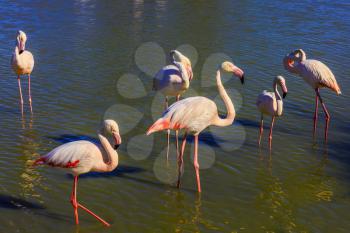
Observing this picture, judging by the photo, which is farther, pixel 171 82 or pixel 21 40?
pixel 21 40

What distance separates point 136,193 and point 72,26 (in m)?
9.21

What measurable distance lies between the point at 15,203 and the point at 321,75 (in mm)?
5189

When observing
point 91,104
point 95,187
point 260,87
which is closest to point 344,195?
point 95,187

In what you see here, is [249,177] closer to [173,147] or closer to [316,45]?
[173,147]

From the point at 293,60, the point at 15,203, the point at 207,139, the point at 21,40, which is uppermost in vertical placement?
the point at 21,40

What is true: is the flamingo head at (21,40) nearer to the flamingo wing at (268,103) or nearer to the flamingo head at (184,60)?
the flamingo head at (184,60)

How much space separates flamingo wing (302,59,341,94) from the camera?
907 cm

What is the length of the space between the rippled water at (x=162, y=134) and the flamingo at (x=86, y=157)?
605mm

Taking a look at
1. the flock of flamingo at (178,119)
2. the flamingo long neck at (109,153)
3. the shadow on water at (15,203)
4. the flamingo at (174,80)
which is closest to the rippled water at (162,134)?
the shadow on water at (15,203)

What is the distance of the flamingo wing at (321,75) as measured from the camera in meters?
9.07

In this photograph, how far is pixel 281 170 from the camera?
7859 mm

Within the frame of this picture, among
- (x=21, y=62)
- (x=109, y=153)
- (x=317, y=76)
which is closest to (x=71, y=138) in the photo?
(x=21, y=62)

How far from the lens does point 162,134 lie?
8.96 m

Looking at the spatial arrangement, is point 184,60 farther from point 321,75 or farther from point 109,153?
point 109,153
